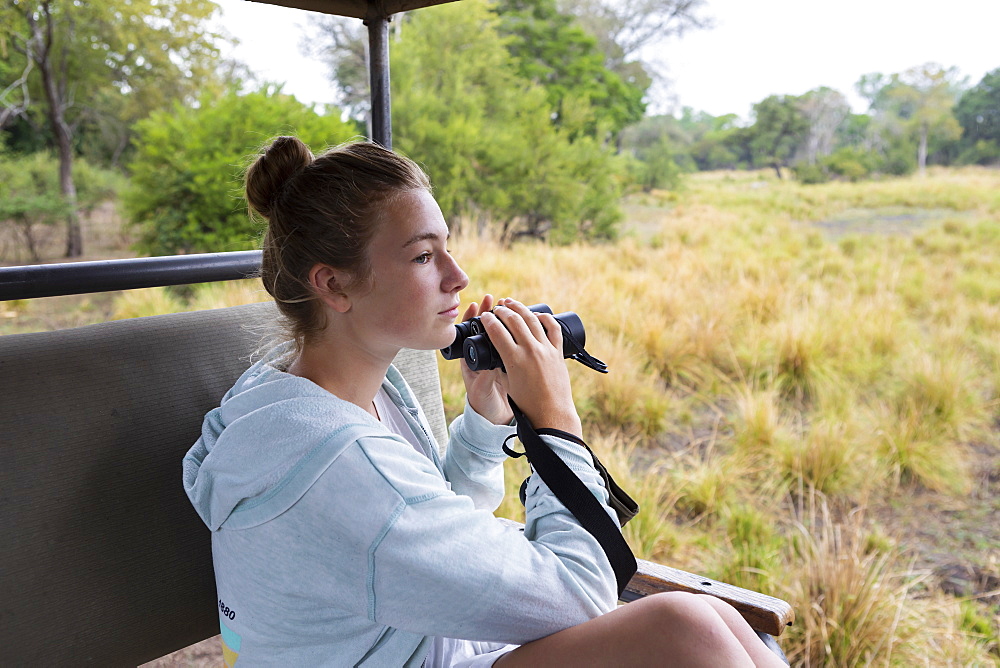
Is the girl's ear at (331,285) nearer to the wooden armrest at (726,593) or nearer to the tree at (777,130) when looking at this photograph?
the wooden armrest at (726,593)

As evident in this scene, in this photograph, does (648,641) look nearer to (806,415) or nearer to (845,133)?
(806,415)

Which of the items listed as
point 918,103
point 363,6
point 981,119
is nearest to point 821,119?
point 918,103

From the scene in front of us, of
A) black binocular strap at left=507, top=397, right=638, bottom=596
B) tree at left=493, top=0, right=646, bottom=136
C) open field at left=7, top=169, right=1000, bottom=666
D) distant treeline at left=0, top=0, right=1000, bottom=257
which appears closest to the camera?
black binocular strap at left=507, top=397, right=638, bottom=596

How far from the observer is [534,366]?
1056 millimetres

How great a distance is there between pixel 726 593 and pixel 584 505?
456 mm

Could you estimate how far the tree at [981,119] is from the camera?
7.88 meters

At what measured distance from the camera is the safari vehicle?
1.00 m

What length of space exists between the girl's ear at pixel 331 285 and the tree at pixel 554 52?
12.0 metres

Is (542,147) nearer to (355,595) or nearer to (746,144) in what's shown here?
(746,144)

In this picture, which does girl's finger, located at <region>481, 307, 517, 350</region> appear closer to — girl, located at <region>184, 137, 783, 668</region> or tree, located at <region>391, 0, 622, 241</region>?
girl, located at <region>184, 137, 783, 668</region>

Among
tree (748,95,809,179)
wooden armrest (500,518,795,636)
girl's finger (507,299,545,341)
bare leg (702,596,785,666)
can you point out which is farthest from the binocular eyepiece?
tree (748,95,809,179)

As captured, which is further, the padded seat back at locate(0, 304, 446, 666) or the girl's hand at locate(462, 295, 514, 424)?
the girl's hand at locate(462, 295, 514, 424)

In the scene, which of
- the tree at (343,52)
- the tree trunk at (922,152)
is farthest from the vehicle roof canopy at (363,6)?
the tree at (343,52)

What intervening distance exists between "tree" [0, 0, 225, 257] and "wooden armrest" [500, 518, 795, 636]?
989cm
